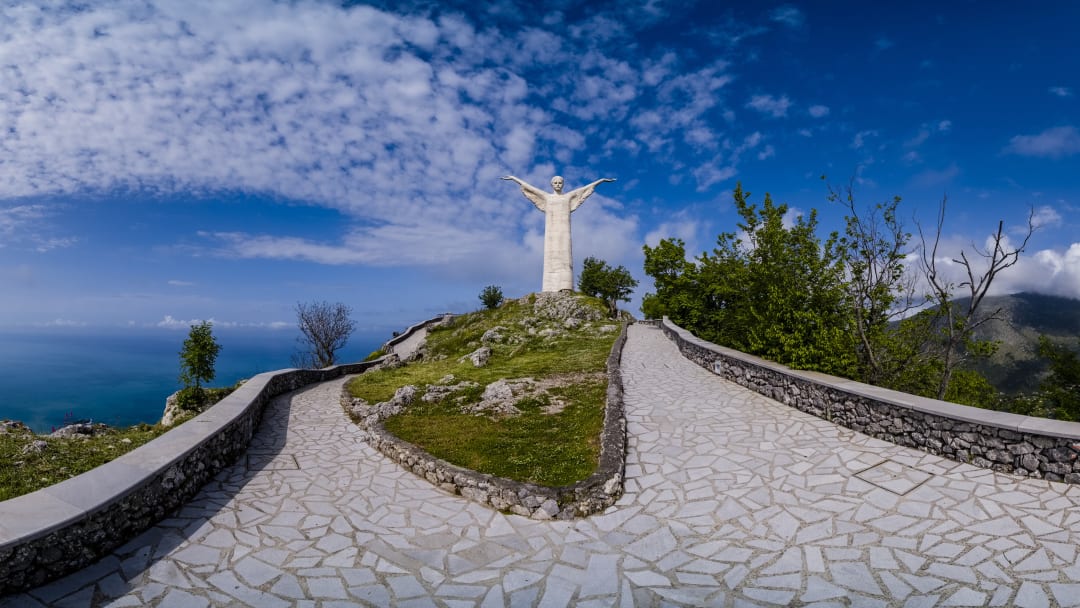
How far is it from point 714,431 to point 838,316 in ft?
17.3

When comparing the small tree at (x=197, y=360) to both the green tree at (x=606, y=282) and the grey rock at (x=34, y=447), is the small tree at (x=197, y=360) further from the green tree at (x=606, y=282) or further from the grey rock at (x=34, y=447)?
the green tree at (x=606, y=282)

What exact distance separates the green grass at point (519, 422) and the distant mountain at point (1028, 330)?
222 feet

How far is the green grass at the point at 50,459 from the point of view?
6.69 metres

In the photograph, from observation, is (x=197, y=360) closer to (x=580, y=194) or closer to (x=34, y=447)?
(x=34, y=447)

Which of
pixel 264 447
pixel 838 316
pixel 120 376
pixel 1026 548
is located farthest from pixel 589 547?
pixel 120 376

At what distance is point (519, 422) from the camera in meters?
10.0

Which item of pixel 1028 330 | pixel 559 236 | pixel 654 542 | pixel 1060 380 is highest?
pixel 559 236

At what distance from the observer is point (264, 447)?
362 inches

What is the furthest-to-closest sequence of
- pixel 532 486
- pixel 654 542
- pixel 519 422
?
pixel 519 422 < pixel 532 486 < pixel 654 542

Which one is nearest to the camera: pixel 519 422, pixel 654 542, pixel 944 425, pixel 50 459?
pixel 654 542

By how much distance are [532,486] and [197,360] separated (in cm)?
1364

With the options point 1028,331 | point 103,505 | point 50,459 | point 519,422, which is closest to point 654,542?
point 519,422

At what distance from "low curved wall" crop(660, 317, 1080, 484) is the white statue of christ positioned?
24.7 m

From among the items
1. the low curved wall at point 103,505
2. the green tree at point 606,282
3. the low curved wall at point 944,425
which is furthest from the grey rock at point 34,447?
the green tree at point 606,282
